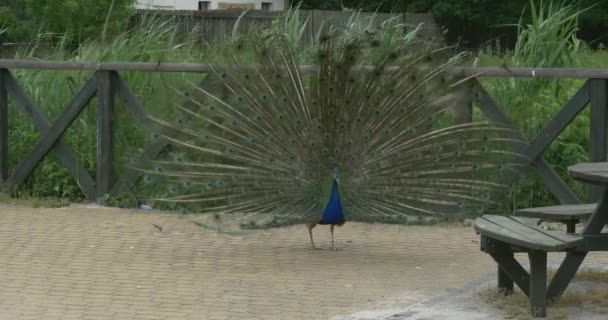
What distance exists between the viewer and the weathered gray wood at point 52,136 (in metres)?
13.2

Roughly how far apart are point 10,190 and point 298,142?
5.05 meters

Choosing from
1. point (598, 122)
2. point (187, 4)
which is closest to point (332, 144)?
point (598, 122)

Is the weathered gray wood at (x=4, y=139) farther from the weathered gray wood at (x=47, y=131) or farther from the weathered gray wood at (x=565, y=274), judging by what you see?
the weathered gray wood at (x=565, y=274)

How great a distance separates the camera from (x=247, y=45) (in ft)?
33.9

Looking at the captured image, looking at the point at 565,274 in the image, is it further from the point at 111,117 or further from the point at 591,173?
the point at 111,117

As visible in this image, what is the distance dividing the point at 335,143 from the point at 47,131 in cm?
471

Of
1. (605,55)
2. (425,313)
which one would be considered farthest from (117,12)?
(425,313)

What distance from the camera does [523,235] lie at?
25.0 feet

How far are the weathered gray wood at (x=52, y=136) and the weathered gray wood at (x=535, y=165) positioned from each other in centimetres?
425

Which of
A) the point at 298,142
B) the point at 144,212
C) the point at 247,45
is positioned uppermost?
the point at 247,45

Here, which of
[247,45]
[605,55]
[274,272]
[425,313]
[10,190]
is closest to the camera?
[425,313]

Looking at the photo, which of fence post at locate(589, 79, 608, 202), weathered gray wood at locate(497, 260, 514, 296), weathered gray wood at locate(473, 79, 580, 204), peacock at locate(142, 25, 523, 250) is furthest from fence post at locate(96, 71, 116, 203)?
weathered gray wood at locate(497, 260, 514, 296)

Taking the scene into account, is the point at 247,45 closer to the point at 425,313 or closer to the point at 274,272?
the point at 274,272

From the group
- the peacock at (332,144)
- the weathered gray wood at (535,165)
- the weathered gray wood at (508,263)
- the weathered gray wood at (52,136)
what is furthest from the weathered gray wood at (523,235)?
the weathered gray wood at (52,136)
